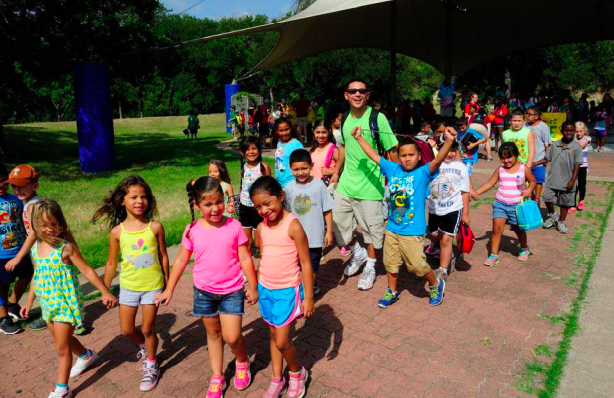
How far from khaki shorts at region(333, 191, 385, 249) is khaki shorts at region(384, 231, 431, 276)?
405mm

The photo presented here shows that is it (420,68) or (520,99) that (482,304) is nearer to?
(520,99)

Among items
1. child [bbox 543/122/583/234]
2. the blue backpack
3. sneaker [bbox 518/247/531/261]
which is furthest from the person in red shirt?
the blue backpack

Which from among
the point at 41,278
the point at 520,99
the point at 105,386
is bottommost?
the point at 105,386

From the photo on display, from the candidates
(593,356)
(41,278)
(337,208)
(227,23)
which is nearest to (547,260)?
(593,356)

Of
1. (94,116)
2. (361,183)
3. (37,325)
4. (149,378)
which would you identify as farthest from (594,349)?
(94,116)

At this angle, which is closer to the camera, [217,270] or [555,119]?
[217,270]

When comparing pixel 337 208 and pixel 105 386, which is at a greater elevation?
pixel 337 208

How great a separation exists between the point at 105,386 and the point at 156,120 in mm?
34986

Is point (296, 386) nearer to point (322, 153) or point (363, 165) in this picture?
point (363, 165)

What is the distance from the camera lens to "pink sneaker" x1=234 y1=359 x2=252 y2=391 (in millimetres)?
3484

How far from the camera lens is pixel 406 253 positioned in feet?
15.1

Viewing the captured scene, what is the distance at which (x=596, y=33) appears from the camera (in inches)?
621

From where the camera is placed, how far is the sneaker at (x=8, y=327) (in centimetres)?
450

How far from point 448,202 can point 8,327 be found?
4517 mm
